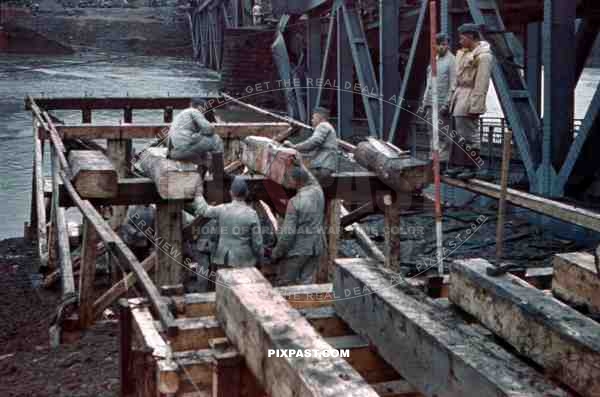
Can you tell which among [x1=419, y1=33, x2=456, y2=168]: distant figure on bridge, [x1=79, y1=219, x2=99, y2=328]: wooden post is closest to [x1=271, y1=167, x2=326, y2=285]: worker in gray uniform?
[x1=419, y1=33, x2=456, y2=168]: distant figure on bridge

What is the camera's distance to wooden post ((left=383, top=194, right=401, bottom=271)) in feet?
31.9

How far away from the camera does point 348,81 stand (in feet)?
58.7

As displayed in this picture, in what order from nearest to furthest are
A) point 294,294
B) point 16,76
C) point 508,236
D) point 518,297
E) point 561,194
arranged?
point 518,297, point 294,294, point 561,194, point 508,236, point 16,76

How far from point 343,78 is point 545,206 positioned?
1085cm

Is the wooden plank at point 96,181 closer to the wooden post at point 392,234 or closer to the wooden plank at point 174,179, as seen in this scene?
the wooden plank at point 174,179

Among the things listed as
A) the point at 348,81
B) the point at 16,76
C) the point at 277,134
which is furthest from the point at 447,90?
the point at 16,76

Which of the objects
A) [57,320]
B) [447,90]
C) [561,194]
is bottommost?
[57,320]

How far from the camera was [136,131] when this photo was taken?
1266 cm

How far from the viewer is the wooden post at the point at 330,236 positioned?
1026cm

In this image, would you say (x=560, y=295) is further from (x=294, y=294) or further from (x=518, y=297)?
(x=294, y=294)

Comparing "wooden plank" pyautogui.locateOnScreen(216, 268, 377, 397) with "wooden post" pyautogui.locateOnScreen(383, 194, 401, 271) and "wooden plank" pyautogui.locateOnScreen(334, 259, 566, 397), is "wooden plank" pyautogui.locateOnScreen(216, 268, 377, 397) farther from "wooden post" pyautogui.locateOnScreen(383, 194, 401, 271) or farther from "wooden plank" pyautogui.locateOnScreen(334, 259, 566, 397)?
"wooden post" pyautogui.locateOnScreen(383, 194, 401, 271)

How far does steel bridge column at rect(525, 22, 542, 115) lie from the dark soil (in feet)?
29.8

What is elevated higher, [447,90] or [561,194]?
[447,90]

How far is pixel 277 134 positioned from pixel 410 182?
4.65 meters
